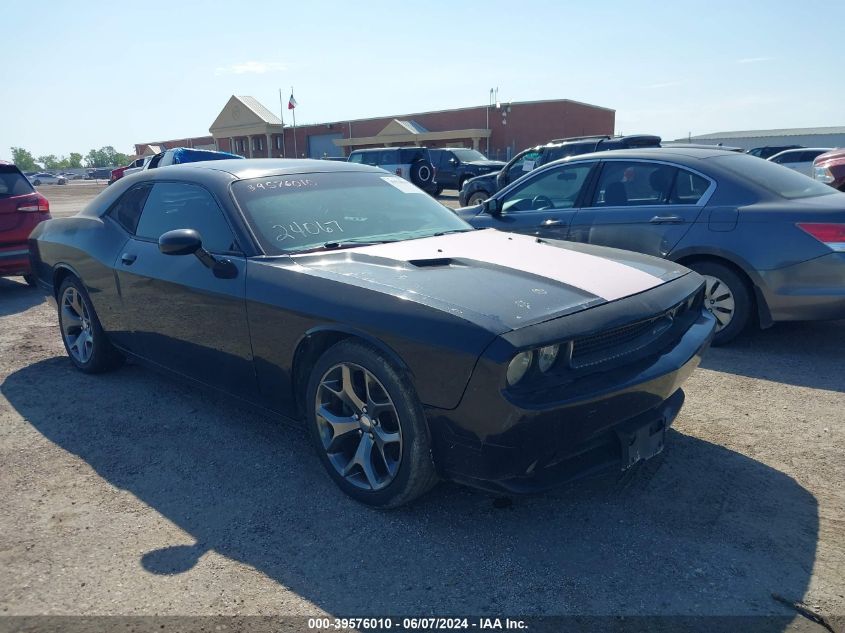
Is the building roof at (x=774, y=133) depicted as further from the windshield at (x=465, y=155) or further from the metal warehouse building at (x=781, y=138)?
the windshield at (x=465, y=155)

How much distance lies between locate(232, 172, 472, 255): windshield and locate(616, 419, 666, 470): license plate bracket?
173 centimetres

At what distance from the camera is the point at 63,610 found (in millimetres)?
2438

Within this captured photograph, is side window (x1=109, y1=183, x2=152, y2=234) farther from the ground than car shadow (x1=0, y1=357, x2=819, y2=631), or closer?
farther from the ground

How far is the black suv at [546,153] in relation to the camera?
34.0ft

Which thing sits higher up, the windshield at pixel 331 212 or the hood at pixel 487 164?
the windshield at pixel 331 212

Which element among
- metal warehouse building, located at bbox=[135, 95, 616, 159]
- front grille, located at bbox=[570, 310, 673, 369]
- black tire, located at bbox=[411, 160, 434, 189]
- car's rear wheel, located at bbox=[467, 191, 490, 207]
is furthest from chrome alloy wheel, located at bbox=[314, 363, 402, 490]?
metal warehouse building, located at bbox=[135, 95, 616, 159]

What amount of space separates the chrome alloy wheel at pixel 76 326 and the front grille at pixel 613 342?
12.2 ft

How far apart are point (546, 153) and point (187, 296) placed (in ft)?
32.9

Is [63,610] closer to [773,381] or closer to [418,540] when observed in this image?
[418,540]

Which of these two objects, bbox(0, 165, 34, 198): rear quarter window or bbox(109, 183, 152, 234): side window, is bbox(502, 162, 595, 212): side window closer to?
bbox(109, 183, 152, 234): side window

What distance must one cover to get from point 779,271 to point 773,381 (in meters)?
0.86

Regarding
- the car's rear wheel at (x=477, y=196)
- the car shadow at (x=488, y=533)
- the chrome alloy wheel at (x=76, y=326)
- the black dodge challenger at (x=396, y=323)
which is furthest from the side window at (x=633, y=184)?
the car's rear wheel at (x=477, y=196)

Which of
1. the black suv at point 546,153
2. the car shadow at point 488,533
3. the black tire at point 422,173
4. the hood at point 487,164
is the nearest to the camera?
the car shadow at point 488,533

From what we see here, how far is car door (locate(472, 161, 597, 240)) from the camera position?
6047mm
